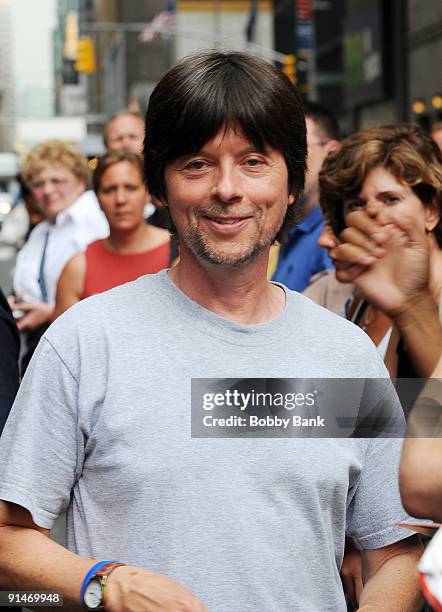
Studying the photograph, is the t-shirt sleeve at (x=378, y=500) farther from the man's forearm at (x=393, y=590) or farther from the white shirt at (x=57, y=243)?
the white shirt at (x=57, y=243)

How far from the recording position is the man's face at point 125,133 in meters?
7.54

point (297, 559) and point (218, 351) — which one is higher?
point (218, 351)

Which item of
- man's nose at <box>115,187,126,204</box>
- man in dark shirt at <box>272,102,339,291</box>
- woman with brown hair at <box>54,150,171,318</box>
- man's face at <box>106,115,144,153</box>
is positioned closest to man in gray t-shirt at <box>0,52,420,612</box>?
man in dark shirt at <box>272,102,339,291</box>

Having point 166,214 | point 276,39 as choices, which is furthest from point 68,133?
point 166,214

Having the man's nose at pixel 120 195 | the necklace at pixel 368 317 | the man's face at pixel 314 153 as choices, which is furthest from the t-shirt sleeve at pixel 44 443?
the man's nose at pixel 120 195

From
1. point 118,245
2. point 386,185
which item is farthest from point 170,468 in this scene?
point 118,245

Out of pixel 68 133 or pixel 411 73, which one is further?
pixel 68 133

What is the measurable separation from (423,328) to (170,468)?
1.87ft

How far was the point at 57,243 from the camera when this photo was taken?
21.4ft

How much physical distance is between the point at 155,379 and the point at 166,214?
0.51 m

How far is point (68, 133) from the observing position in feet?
123

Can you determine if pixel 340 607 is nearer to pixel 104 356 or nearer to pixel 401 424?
pixel 401 424

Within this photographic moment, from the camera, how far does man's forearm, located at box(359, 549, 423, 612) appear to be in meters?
2.21

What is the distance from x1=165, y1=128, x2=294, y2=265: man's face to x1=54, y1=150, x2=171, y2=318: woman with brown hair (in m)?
2.92
